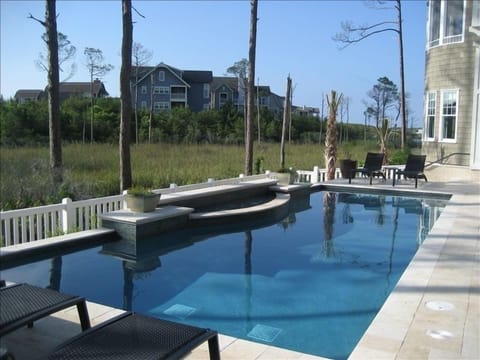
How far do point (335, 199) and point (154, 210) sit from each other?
227 inches

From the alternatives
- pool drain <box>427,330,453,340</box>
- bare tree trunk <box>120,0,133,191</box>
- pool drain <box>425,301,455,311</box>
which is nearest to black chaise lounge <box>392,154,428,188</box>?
bare tree trunk <box>120,0,133,191</box>

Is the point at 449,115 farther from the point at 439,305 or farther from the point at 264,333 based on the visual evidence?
the point at 264,333

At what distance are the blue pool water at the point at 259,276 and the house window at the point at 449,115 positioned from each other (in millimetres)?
8309

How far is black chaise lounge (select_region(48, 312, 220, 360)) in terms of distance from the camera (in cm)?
220

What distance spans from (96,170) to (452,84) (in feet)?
39.1

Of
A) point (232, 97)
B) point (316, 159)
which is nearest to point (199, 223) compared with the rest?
point (316, 159)

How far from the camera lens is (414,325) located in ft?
11.7

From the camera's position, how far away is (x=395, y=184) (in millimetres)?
13141

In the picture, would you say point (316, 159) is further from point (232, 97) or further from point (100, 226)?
point (232, 97)

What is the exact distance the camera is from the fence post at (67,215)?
670 cm

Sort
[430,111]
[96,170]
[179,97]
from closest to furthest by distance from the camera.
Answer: [96,170] → [430,111] → [179,97]

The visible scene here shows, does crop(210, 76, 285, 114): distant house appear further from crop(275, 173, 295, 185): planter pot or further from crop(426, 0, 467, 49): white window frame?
crop(275, 173, 295, 185): planter pot

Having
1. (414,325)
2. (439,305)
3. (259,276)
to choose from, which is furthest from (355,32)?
(414,325)

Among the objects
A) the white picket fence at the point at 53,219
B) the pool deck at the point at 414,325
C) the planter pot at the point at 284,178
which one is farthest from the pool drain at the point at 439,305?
the planter pot at the point at 284,178
